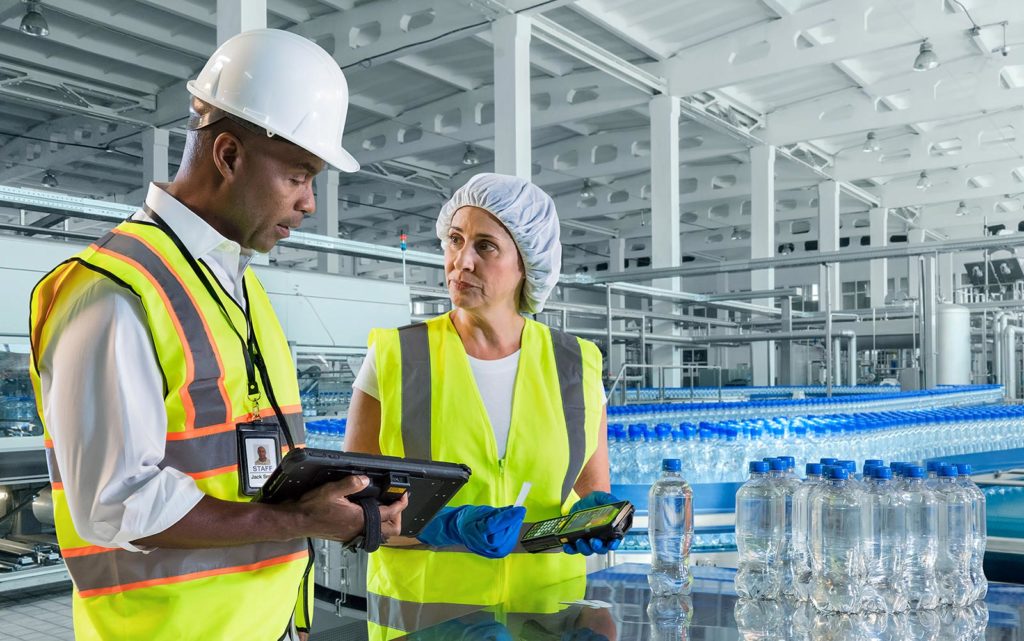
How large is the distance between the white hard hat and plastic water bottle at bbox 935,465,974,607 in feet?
4.13

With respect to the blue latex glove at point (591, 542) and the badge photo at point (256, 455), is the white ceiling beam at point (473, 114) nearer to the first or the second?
the blue latex glove at point (591, 542)

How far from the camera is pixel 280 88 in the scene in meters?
1.33

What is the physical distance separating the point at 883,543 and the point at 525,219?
38.6 inches

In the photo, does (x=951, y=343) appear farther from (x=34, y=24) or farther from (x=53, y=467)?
(x=34, y=24)

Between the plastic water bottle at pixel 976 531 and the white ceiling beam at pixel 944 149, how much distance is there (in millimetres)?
13801

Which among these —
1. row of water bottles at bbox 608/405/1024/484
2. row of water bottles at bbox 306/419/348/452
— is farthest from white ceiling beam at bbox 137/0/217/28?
row of water bottles at bbox 608/405/1024/484

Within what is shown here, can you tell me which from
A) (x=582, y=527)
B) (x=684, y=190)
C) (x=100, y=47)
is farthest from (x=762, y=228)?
(x=582, y=527)

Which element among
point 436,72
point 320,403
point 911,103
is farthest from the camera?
point 911,103

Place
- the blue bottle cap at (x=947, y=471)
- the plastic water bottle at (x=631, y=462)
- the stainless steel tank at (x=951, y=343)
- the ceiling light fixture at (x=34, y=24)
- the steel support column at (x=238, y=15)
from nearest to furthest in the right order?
the blue bottle cap at (x=947, y=471) → the plastic water bottle at (x=631, y=462) → the steel support column at (x=238, y=15) → the stainless steel tank at (x=951, y=343) → the ceiling light fixture at (x=34, y=24)

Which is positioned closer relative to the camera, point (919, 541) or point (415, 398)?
point (919, 541)

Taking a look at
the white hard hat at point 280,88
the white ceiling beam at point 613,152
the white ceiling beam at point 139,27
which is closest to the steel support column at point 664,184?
the white ceiling beam at point 613,152

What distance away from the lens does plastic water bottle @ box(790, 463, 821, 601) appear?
162 cm

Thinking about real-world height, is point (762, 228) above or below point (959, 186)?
below

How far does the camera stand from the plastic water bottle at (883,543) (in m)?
1.54
